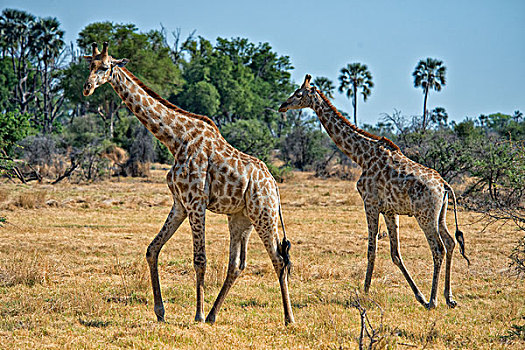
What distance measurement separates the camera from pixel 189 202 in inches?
261

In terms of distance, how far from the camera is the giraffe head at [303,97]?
361 inches

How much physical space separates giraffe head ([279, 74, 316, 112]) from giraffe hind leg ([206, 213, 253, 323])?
106 inches

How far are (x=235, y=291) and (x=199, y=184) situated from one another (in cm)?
271

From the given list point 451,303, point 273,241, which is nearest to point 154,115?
point 273,241

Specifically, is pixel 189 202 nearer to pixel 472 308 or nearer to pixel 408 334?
pixel 408 334

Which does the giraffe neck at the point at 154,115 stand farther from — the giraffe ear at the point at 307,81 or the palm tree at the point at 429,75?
the palm tree at the point at 429,75

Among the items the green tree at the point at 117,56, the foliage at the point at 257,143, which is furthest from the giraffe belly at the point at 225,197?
the green tree at the point at 117,56

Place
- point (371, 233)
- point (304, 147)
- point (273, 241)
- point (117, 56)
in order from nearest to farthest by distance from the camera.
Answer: point (273, 241)
point (371, 233)
point (304, 147)
point (117, 56)

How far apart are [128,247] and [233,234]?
5.47m

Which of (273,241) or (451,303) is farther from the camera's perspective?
(451,303)

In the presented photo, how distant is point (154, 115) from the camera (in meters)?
6.93

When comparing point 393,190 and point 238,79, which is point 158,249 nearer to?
point 393,190

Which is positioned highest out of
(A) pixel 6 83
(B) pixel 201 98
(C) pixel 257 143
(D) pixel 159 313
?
(A) pixel 6 83

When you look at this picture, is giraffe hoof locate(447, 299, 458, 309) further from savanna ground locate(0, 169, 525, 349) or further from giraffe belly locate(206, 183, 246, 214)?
giraffe belly locate(206, 183, 246, 214)
